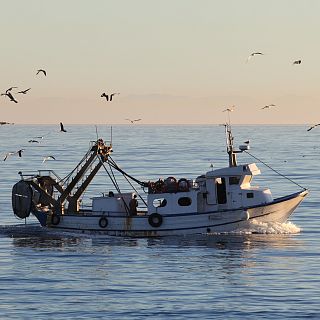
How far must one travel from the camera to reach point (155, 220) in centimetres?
6962

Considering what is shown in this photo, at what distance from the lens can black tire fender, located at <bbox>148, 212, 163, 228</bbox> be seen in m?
69.5

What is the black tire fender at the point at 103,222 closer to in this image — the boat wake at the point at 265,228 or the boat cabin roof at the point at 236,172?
the boat cabin roof at the point at 236,172

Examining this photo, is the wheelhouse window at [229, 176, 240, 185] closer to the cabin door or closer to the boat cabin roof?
the boat cabin roof

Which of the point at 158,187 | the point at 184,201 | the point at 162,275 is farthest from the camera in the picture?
the point at 158,187

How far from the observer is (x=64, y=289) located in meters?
52.2

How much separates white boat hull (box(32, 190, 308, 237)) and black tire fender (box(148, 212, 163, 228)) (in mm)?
180

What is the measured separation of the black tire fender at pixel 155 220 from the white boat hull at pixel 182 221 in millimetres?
180

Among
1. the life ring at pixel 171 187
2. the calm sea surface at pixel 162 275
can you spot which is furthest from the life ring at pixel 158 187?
the calm sea surface at pixel 162 275

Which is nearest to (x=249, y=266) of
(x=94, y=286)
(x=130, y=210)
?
(x=94, y=286)

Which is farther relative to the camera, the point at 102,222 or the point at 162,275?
the point at 102,222

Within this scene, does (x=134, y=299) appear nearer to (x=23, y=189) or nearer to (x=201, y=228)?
(x=201, y=228)

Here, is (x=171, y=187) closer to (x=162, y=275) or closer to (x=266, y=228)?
(x=266, y=228)

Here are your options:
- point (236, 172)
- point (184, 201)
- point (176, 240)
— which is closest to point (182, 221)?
point (184, 201)

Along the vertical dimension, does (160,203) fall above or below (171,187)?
below
